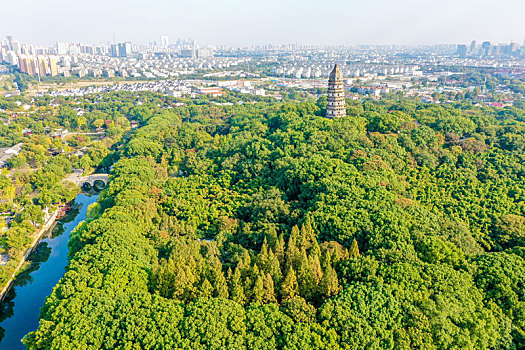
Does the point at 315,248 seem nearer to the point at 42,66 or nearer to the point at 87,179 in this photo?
the point at 87,179

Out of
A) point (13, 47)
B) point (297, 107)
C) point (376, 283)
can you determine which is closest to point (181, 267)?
point (376, 283)

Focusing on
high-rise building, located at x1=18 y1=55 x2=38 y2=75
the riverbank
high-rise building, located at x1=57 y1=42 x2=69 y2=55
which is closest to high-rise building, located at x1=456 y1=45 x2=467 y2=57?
high-rise building, located at x1=18 y1=55 x2=38 y2=75

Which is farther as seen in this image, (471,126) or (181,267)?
(471,126)

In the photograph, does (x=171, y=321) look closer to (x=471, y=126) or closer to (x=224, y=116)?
(x=471, y=126)

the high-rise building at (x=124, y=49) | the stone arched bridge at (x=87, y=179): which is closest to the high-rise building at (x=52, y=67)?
the stone arched bridge at (x=87, y=179)

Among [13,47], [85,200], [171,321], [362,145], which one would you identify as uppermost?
[13,47]

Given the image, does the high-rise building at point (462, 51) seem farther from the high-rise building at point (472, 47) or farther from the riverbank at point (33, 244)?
the riverbank at point (33, 244)
